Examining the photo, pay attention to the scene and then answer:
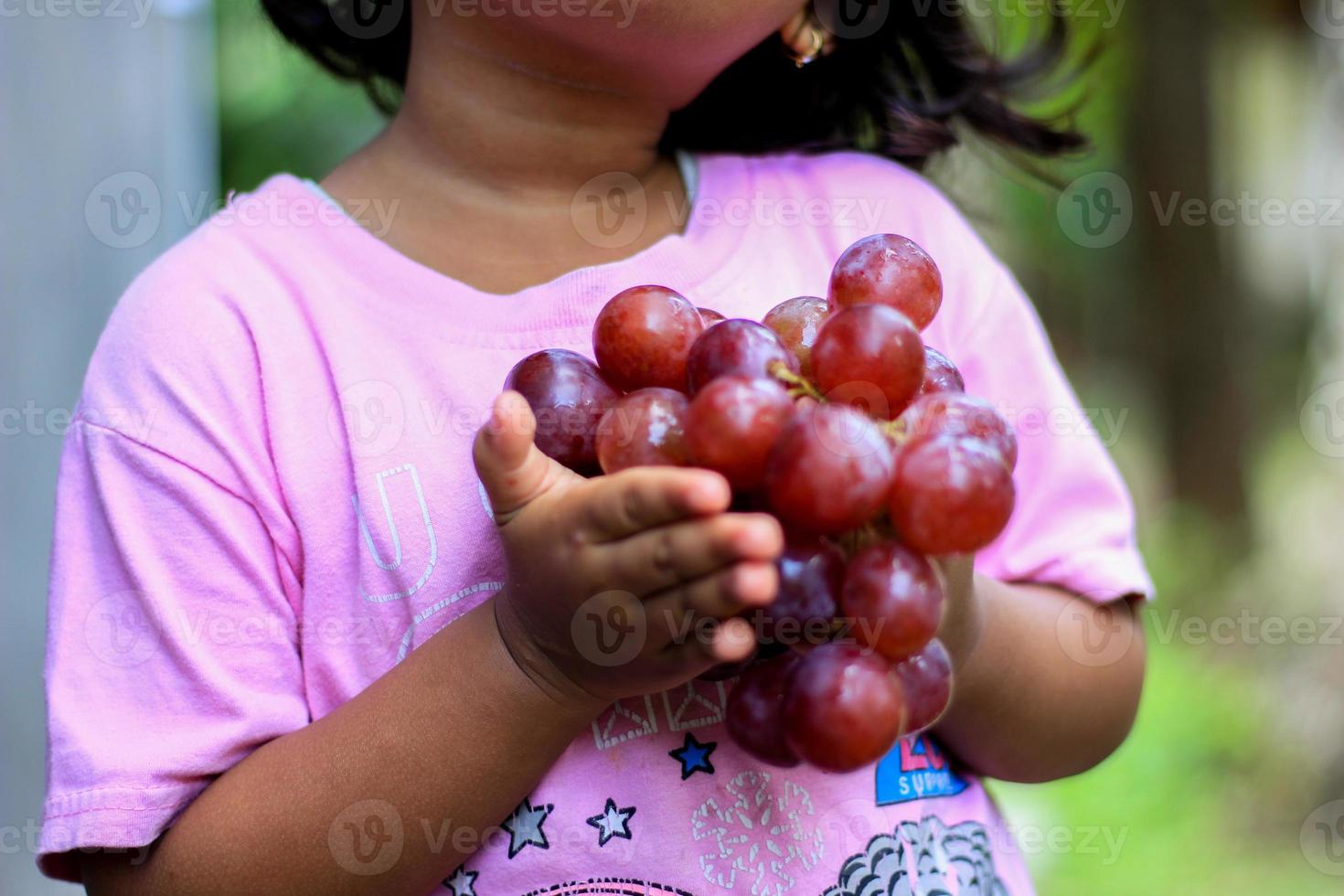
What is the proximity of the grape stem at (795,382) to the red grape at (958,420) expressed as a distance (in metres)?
0.06

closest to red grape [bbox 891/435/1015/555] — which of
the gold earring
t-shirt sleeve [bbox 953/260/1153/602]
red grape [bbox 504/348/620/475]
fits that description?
red grape [bbox 504/348/620/475]

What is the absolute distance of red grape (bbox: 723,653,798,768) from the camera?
35.1 inches

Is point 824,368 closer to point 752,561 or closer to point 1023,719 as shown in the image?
point 752,561

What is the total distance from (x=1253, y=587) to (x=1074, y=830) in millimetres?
1765

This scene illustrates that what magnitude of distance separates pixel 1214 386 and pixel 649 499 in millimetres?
5314

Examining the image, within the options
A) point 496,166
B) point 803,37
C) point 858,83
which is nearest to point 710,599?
point 496,166

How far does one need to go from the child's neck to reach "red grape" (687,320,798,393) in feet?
1.58

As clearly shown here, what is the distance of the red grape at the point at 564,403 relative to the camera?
0.96 meters

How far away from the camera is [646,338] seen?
971 millimetres

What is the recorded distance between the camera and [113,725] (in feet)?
3.74

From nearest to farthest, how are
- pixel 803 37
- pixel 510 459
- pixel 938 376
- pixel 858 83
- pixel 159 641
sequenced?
pixel 510 459 < pixel 938 376 < pixel 159 641 < pixel 803 37 < pixel 858 83

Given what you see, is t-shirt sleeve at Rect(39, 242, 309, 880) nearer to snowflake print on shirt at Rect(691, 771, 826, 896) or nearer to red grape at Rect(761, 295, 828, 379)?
snowflake print on shirt at Rect(691, 771, 826, 896)

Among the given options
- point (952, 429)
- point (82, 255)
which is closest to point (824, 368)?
point (952, 429)

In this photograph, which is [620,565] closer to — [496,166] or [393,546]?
[393,546]
